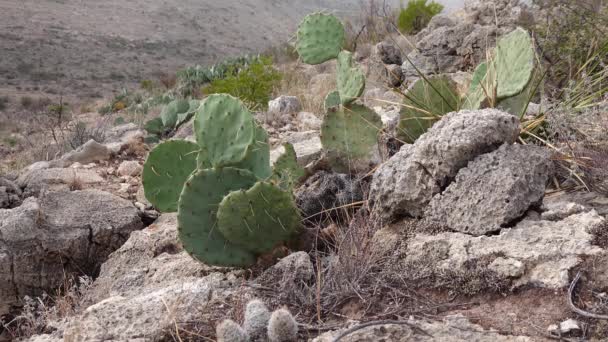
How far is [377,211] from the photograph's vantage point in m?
2.53

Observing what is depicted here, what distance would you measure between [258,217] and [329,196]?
22.4 inches

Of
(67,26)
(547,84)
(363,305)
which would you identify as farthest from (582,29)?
(67,26)

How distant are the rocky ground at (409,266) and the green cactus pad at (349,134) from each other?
0.11m

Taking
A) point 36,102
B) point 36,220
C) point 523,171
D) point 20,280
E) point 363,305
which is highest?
point 523,171

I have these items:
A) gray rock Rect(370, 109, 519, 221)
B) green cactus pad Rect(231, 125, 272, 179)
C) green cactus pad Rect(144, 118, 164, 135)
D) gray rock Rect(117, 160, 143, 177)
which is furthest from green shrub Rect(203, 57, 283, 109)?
gray rock Rect(370, 109, 519, 221)

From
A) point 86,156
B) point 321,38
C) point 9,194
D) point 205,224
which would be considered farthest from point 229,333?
point 86,156

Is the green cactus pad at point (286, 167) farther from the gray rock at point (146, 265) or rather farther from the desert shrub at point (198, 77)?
the desert shrub at point (198, 77)

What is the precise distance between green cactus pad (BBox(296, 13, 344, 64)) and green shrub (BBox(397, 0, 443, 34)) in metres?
9.09

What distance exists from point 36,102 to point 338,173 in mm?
20858

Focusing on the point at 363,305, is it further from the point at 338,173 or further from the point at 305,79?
the point at 305,79

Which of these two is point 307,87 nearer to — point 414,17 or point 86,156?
point 86,156

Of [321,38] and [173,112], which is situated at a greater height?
[321,38]

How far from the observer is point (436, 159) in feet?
7.98

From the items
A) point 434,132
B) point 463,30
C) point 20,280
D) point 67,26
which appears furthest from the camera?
point 67,26
